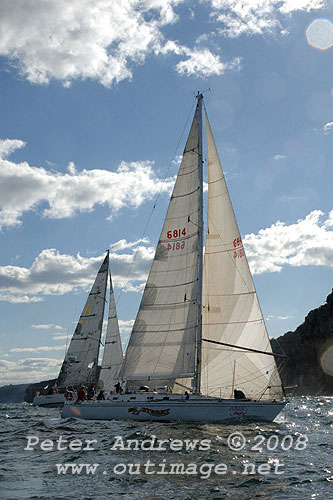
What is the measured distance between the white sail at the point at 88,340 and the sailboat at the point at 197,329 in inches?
942

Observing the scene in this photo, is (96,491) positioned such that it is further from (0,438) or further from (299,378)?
(299,378)

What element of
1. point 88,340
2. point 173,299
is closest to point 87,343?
point 88,340

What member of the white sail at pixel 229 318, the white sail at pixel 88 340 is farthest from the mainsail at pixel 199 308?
the white sail at pixel 88 340

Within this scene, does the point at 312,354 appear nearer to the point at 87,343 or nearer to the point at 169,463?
the point at 87,343

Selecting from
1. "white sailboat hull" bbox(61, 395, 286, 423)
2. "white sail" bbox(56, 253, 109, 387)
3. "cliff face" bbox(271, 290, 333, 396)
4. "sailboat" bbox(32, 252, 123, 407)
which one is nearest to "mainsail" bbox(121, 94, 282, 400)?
"white sailboat hull" bbox(61, 395, 286, 423)

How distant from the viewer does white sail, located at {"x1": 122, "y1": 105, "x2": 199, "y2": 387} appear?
2433 cm

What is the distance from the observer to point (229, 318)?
24.7 m

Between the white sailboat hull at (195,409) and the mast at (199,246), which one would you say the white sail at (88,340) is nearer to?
the mast at (199,246)

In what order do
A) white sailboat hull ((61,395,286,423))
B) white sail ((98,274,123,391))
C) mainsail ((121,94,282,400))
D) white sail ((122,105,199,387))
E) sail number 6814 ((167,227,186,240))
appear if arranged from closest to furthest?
white sailboat hull ((61,395,286,423)) < mainsail ((121,94,282,400)) < white sail ((122,105,199,387)) < sail number 6814 ((167,227,186,240)) < white sail ((98,274,123,391))

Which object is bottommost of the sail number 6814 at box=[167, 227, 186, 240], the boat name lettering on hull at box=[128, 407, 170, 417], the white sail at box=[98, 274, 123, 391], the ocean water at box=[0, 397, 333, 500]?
the ocean water at box=[0, 397, 333, 500]

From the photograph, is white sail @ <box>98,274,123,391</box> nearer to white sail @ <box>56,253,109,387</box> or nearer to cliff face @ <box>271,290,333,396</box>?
white sail @ <box>56,253,109,387</box>

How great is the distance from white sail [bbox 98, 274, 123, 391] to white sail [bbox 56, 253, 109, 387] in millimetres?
2437

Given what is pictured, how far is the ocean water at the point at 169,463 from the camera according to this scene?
411 inches

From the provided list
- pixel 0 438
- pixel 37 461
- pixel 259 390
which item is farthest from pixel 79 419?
pixel 37 461
